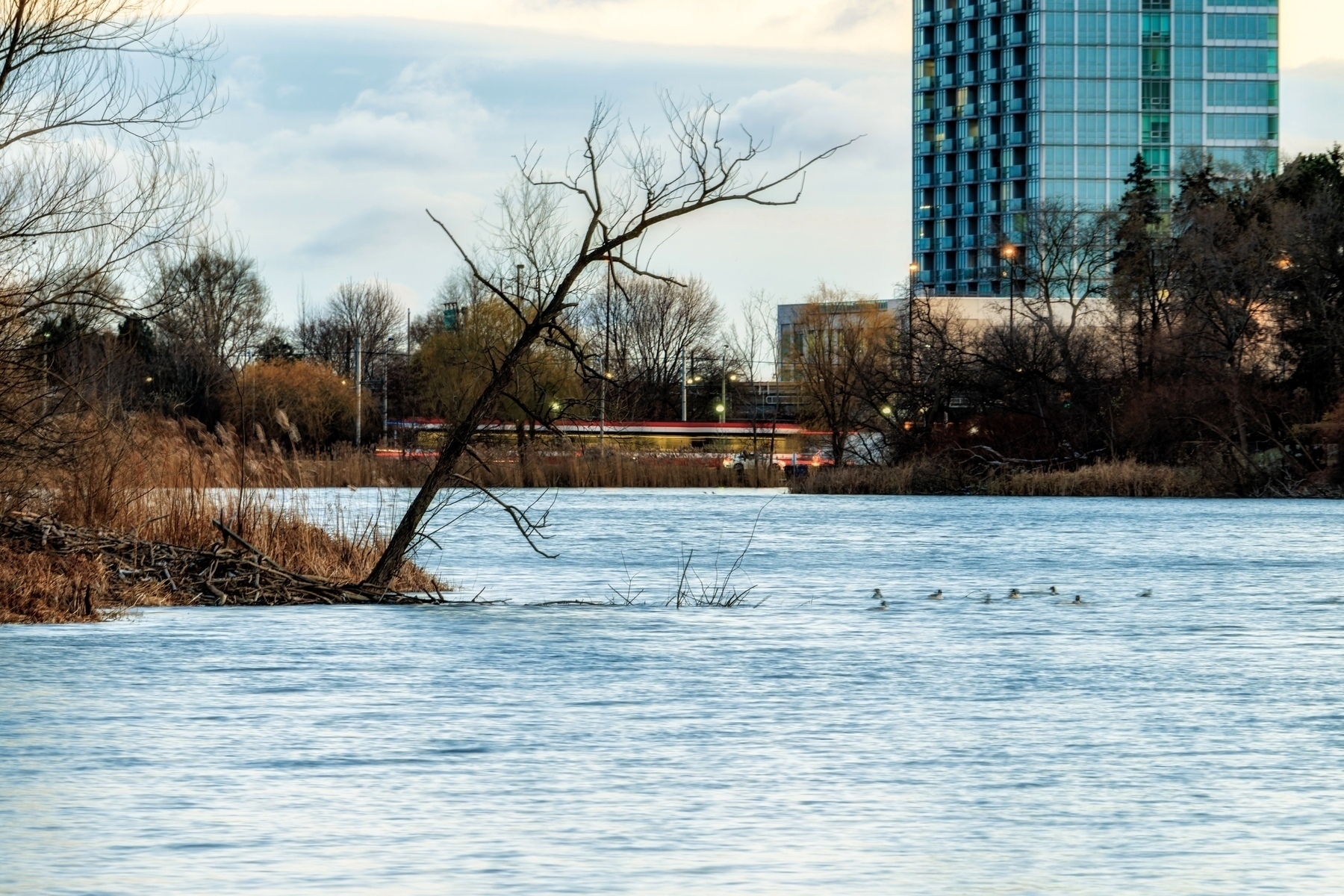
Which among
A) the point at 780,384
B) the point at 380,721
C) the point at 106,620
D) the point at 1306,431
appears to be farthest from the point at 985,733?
the point at 780,384

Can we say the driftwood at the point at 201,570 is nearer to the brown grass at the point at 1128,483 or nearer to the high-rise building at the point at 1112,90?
the brown grass at the point at 1128,483

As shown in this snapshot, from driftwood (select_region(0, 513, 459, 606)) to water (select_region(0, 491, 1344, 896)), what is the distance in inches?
17.8

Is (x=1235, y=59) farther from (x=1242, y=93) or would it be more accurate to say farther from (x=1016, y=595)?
(x=1016, y=595)

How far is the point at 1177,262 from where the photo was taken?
232 feet

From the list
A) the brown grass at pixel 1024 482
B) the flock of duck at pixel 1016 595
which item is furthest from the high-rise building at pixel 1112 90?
the flock of duck at pixel 1016 595

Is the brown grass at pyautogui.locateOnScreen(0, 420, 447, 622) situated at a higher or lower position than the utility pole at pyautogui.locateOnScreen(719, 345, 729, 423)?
lower

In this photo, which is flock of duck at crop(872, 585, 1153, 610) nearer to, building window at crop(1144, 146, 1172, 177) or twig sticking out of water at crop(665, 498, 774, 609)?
twig sticking out of water at crop(665, 498, 774, 609)

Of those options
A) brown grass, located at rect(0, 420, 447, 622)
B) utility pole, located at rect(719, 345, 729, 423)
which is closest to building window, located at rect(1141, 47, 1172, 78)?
utility pole, located at rect(719, 345, 729, 423)

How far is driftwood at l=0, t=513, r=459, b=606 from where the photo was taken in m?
18.1

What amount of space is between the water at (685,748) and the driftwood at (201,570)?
1.48 ft

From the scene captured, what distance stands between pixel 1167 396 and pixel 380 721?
51737 millimetres

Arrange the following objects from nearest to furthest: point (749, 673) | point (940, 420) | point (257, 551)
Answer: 1. point (749, 673)
2. point (257, 551)
3. point (940, 420)

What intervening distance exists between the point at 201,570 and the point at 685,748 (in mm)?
10114

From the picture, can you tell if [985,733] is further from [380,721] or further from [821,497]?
[821,497]
